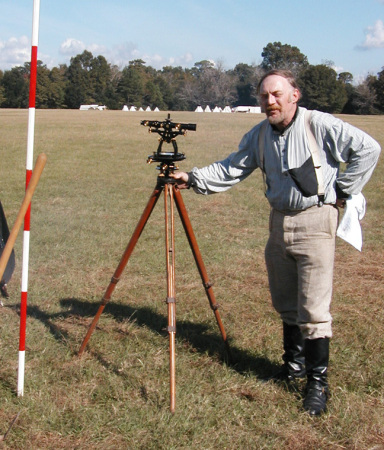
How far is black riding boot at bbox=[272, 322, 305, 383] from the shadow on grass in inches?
7.3

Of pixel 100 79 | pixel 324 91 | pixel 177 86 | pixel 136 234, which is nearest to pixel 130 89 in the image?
pixel 100 79

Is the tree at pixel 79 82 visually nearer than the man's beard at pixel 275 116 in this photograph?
Result: No

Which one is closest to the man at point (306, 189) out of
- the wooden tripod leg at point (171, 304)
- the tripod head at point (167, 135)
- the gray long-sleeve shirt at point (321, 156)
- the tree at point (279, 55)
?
the gray long-sleeve shirt at point (321, 156)

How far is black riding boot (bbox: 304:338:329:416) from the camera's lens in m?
3.78

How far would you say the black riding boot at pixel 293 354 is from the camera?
Answer: 4176 mm

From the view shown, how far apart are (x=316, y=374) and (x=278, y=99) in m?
1.88

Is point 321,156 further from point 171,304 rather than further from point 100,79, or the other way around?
point 100,79

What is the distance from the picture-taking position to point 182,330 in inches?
202

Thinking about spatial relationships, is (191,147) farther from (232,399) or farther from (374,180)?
(232,399)

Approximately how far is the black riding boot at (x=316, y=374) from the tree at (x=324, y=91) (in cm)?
7954

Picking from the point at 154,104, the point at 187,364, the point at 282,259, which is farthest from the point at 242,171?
the point at 154,104

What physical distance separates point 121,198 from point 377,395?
8457mm

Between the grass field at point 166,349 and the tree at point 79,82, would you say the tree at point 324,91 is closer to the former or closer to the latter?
the tree at point 79,82

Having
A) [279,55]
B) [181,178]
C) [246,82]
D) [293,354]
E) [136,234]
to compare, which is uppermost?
[279,55]
